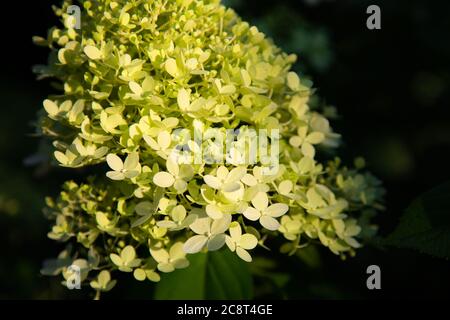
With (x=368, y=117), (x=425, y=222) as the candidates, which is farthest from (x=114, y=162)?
(x=368, y=117)

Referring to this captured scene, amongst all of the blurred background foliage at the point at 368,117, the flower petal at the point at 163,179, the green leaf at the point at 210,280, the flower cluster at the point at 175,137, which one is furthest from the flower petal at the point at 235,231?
the blurred background foliage at the point at 368,117

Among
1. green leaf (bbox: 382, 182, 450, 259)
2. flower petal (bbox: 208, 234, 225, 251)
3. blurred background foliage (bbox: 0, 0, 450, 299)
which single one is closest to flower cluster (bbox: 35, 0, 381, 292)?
flower petal (bbox: 208, 234, 225, 251)

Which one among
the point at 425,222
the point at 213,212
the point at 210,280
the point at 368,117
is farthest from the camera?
the point at 368,117

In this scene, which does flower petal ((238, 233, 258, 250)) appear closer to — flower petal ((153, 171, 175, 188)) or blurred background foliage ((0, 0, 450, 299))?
flower petal ((153, 171, 175, 188))

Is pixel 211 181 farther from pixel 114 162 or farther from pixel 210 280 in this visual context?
pixel 210 280

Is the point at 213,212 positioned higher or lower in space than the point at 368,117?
lower

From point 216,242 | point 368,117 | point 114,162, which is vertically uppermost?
point 368,117
